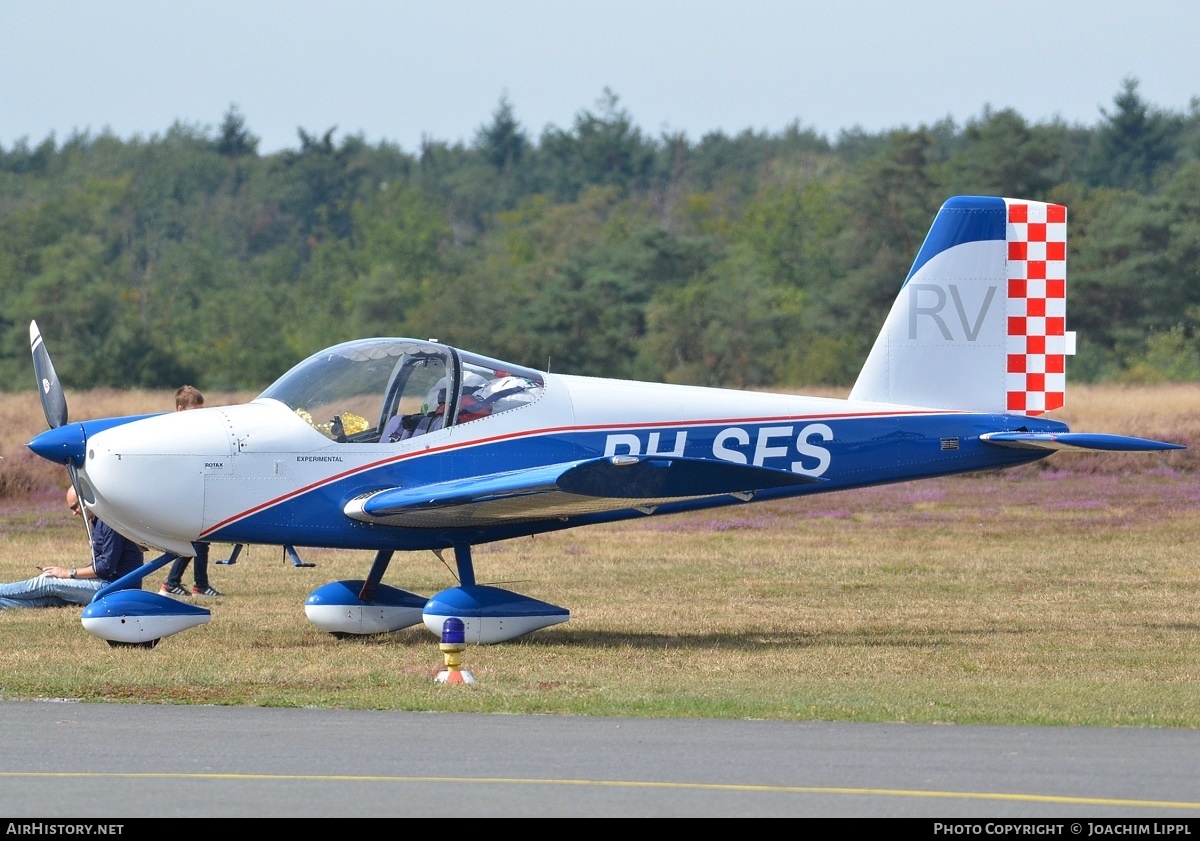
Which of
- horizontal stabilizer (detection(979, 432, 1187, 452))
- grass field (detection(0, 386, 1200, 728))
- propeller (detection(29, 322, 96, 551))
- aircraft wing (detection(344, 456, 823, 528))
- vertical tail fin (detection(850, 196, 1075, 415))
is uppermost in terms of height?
vertical tail fin (detection(850, 196, 1075, 415))

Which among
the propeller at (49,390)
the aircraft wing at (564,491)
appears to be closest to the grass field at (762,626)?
the aircraft wing at (564,491)

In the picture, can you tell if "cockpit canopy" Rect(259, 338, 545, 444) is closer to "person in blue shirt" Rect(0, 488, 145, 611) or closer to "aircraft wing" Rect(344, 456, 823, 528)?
"aircraft wing" Rect(344, 456, 823, 528)

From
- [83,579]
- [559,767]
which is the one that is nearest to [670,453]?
[83,579]

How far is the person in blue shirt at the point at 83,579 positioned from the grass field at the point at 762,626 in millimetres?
220

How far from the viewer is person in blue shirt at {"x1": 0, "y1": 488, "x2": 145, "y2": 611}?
13.2m

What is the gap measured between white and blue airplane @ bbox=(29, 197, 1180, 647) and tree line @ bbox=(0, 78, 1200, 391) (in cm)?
3981

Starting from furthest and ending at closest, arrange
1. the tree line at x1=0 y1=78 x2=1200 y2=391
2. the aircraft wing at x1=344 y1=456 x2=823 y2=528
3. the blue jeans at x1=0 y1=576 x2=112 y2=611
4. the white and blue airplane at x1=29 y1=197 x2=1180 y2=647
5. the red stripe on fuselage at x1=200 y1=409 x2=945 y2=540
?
the tree line at x1=0 y1=78 x2=1200 y2=391 < the blue jeans at x1=0 y1=576 x2=112 y2=611 < the red stripe on fuselage at x1=200 y1=409 x2=945 y2=540 < the white and blue airplane at x1=29 y1=197 x2=1180 y2=647 < the aircraft wing at x1=344 y1=456 x2=823 y2=528

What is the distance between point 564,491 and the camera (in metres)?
10.9

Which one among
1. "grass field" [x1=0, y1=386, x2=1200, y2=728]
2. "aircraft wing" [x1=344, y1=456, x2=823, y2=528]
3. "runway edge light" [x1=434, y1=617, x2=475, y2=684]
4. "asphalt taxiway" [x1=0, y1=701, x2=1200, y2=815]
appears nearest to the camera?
"asphalt taxiway" [x1=0, y1=701, x2=1200, y2=815]

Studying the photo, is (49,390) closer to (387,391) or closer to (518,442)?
(387,391)

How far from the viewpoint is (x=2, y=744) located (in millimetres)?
7520

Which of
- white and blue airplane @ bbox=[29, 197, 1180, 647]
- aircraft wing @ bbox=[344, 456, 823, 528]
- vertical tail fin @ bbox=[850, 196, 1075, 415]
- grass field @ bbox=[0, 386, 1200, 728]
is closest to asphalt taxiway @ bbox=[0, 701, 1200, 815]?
grass field @ bbox=[0, 386, 1200, 728]

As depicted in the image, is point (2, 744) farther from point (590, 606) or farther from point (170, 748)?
point (590, 606)

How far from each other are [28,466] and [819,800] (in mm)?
20110
